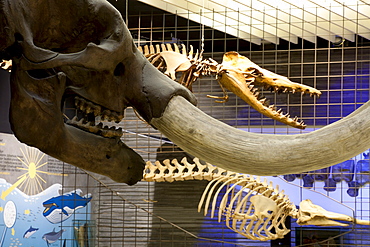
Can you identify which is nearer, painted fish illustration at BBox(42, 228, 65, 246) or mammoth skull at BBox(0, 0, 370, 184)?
mammoth skull at BBox(0, 0, 370, 184)

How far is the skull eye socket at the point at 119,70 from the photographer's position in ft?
5.22

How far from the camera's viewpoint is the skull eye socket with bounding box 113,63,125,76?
1.59 m

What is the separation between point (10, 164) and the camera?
22.2 ft

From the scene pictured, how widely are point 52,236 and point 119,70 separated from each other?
631 cm

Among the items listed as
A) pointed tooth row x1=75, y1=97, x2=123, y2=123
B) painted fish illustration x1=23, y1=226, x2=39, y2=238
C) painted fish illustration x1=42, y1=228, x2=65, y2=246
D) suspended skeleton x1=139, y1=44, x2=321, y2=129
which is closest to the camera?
pointed tooth row x1=75, y1=97, x2=123, y2=123

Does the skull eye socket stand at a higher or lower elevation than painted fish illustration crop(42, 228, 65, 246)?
higher

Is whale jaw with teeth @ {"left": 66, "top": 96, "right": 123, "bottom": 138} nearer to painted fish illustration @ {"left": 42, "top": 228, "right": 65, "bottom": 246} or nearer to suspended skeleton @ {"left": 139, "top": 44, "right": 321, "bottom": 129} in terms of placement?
suspended skeleton @ {"left": 139, "top": 44, "right": 321, "bottom": 129}

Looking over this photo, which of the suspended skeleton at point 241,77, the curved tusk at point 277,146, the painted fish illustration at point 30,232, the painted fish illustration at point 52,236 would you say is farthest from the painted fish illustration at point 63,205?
the curved tusk at point 277,146

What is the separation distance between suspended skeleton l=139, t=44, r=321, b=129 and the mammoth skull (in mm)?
4655

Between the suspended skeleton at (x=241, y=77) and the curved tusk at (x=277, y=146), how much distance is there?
483 cm

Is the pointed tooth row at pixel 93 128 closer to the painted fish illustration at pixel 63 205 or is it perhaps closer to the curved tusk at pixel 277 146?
the curved tusk at pixel 277 146

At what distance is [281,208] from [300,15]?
273 centimetres

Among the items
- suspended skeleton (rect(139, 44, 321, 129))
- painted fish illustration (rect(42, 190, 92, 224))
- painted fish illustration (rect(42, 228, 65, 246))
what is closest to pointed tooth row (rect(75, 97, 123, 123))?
suspended skeleton (rect(139, 44, 321, 129))

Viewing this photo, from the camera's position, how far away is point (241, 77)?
6488 millimetres
